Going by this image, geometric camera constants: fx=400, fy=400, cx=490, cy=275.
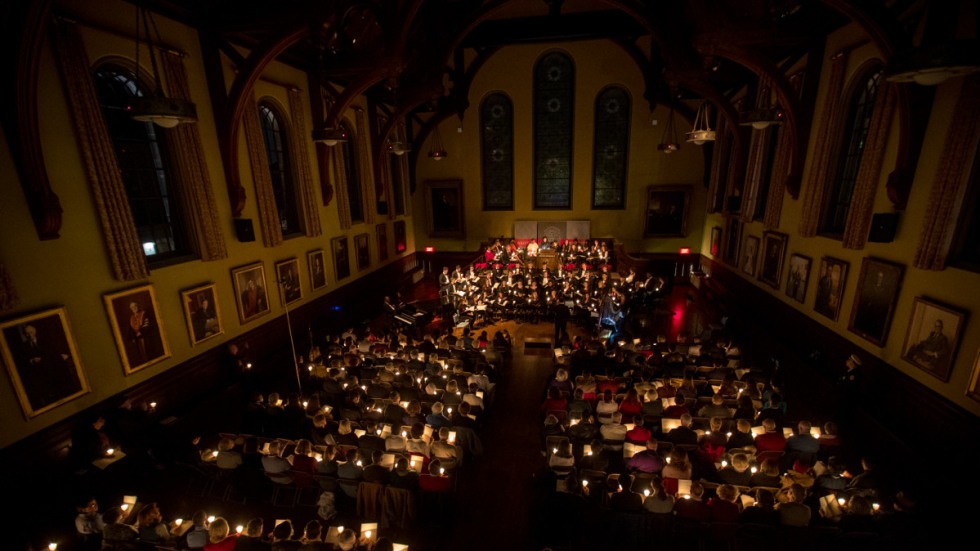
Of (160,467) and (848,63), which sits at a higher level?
(848,63)

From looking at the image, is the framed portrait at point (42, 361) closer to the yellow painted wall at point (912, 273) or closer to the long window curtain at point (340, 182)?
the long window curtain at point (340, 182)

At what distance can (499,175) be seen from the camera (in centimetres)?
2222

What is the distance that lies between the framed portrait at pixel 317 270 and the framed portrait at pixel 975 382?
48.2 ft

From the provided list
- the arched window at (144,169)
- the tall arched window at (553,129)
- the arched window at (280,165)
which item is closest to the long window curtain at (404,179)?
the tall arched window at (553,129)

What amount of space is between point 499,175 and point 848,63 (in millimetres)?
15154

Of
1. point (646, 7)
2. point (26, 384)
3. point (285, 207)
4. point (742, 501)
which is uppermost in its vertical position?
point (646, 7)

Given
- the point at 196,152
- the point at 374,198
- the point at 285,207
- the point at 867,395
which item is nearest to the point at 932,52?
the point at 867,395

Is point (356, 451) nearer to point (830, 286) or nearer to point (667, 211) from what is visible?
point (830, 286)

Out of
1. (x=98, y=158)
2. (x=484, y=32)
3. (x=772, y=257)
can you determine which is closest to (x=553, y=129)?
(x=484, y=32)

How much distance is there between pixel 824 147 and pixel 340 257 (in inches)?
574

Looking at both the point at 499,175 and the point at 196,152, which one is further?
the point at 499,175

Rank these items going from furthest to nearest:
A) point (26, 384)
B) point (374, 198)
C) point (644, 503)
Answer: point (374, 198)
point (26, 384)
point (644, 503)

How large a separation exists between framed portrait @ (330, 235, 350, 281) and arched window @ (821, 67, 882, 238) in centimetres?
1437

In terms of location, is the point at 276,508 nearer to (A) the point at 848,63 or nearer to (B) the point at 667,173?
(A) the point at 848,63
